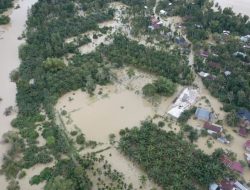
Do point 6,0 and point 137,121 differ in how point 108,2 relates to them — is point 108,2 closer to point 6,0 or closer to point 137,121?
point 6,0

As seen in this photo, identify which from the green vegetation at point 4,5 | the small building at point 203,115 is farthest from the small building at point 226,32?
the green vegetation at point 4,5

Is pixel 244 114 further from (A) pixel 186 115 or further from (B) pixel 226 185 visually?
(B) pixel 226 185

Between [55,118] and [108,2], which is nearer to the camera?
[55,118]

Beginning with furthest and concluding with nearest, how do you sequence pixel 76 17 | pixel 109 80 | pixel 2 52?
pixel 76 17 < pixel 2 52 < pixel 109 80

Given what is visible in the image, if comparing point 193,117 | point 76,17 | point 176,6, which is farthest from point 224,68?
point 76,17

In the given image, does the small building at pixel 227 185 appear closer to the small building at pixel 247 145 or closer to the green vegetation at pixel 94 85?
the green vegetation at pixel 94 85

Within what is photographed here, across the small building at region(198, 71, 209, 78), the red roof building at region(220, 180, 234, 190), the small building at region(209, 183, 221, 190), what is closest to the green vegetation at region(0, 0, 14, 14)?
the small building at region(198, 71, 209, 78)
